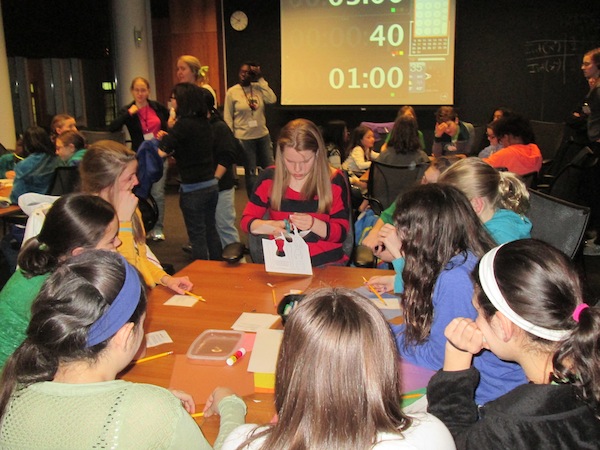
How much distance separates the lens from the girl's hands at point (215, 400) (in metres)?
1.51

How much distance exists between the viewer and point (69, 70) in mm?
7754

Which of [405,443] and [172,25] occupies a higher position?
[172,25]

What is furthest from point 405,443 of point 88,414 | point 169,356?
point 169,356

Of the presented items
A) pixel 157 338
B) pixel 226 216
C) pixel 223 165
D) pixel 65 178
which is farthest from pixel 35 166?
pixel 157 338

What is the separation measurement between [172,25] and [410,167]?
5924 millimetres

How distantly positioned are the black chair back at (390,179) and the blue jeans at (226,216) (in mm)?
1151

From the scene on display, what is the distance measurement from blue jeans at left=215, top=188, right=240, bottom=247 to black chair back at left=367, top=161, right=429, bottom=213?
3.78 feet

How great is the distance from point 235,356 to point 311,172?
1335 mm

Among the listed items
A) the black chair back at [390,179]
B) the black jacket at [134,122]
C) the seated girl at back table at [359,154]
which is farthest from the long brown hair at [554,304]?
the black jacket at [134,122]

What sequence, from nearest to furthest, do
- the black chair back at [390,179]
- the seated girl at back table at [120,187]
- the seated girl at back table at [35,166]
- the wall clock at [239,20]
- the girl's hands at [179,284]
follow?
the girl's hands at [179,284] → the seated girl at back table at [120,187] → the seated girl at back table at [35,166] → the black chair back at [390,179] → the wall clock at [239,20]

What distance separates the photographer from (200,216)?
425 cm

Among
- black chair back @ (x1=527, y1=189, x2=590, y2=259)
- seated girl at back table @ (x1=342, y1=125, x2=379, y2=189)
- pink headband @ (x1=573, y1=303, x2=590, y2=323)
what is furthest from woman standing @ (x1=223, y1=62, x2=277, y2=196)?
pink headband @ (x1=573, y1=303, x2=590, y2=323)

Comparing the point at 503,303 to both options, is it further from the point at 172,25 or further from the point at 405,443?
the point at 172,25

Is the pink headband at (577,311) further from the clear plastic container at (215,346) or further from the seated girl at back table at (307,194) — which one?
the seated girl at back table at (307,194)
